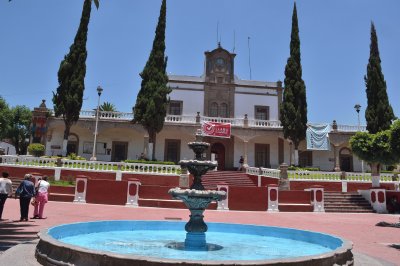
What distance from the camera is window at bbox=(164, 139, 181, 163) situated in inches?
1310

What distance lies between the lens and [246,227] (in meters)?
10.1

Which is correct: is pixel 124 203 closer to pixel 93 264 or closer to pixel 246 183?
pixel 246 183

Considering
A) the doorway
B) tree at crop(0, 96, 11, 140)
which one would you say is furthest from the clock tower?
tree at crop(0, 96, 11, 140)

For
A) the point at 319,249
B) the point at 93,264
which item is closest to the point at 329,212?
the point at 319,249

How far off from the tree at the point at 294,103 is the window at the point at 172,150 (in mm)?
10150

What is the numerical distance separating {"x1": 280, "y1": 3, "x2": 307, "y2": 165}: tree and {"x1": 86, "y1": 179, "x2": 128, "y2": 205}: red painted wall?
17.2 m

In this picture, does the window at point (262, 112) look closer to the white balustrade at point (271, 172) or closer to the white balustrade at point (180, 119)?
the white balustrade at point (180, 119)

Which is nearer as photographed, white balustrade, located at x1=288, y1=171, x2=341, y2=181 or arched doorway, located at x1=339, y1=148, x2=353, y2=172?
white balustrade, located at x1=288, y1=171, x2=341, y2=181

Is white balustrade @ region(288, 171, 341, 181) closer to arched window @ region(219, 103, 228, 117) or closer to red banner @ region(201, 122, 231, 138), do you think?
red banner @ region(201, 122, 231, 138)

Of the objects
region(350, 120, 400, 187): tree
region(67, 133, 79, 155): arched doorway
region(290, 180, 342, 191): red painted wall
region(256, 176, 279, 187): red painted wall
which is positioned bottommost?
region(290, 180, 342, 191): red painted wall

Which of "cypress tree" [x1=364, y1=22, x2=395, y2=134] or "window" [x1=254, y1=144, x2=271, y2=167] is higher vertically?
"cypress tree" [x1=364, y1=22, x2=395, y2=134]

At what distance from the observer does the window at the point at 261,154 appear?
33844 millimetres

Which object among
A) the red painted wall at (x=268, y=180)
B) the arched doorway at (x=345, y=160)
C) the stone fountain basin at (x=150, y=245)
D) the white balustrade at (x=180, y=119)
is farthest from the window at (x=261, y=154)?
the stone fountain basin at (x=150, y=245)

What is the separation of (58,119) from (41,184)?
20.0 metres
